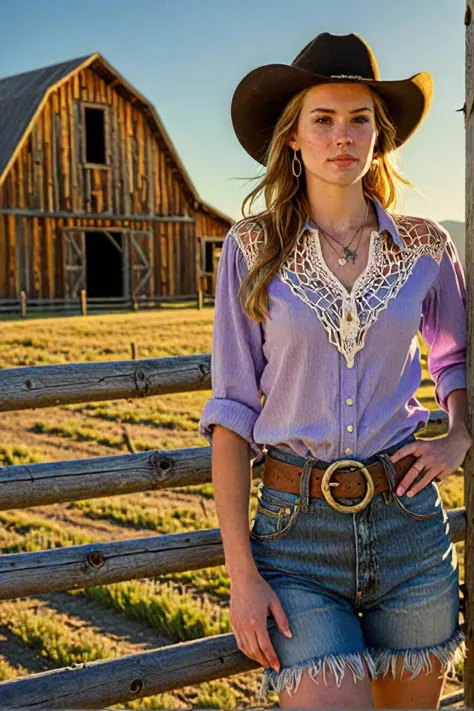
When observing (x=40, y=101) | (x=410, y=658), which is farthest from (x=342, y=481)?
(x=40, y=101)

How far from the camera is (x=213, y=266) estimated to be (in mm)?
24781

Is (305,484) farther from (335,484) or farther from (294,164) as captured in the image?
(294,164)

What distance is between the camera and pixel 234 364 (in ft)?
8.27

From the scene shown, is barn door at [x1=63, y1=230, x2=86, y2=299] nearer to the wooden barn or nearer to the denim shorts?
the wooden barn

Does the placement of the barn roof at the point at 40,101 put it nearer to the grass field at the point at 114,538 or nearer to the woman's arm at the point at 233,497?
the grass field at the point at 114,538

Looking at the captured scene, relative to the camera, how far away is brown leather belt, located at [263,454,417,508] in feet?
8.05

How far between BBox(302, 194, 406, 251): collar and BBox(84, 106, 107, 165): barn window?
20.9m

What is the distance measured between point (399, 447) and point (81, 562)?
140cm

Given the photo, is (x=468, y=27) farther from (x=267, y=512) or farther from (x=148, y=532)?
(x=148, y=532)

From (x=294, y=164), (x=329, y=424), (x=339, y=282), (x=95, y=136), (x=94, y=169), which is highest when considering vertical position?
(x=95, y=136)

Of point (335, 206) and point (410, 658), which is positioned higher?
point (335, 206)

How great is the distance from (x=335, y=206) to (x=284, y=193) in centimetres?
15

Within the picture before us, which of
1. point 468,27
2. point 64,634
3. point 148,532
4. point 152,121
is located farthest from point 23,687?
point 152,121

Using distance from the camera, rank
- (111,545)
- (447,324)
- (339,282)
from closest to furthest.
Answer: (339,282) → (447,324) → (111,545)
